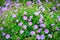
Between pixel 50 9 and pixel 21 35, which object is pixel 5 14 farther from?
pixel 50 9

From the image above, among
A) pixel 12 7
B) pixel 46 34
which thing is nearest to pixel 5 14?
pixel 12 7

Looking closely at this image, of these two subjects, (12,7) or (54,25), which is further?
(12,7)

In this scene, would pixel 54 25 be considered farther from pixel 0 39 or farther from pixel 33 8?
pixel 0 39

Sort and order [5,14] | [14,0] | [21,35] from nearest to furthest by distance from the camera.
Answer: [21,35], [5,14], [14,0]

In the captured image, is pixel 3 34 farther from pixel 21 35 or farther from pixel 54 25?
pixel 54 25

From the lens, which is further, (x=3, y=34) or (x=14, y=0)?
(x=14, y=0)

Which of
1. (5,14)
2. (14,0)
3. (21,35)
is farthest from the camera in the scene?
(14,0)

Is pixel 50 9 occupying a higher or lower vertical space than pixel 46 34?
higher

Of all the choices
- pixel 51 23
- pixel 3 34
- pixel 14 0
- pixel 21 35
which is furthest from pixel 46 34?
pixel 14 0
